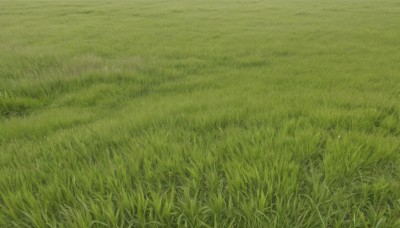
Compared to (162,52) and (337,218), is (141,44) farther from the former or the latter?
(337,218)

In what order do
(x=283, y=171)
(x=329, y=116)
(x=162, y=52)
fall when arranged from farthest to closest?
(x=162, y=52)
(x=329, y=116)
(x=283, y=171)

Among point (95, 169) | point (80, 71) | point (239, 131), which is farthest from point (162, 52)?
point (95, 169)

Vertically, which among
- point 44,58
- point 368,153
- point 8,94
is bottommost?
point 368,153

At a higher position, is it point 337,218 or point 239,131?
point 239,131

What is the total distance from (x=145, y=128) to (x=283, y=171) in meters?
1.48

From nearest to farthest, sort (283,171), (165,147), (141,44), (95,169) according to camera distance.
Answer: (283,171), (95,169), (165,147), (141,44)

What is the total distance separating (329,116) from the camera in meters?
2.36

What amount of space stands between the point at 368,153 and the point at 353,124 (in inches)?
23.5

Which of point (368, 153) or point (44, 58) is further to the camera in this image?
point (44, 58)

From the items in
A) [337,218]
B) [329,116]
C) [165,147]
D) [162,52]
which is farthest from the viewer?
[162,52]

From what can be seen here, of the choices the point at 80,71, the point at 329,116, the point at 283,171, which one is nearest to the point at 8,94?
the point at 80,71

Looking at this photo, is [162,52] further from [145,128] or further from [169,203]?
[169,203]

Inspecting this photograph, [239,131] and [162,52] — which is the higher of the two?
[162,52]

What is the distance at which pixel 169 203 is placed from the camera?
1.31 m
